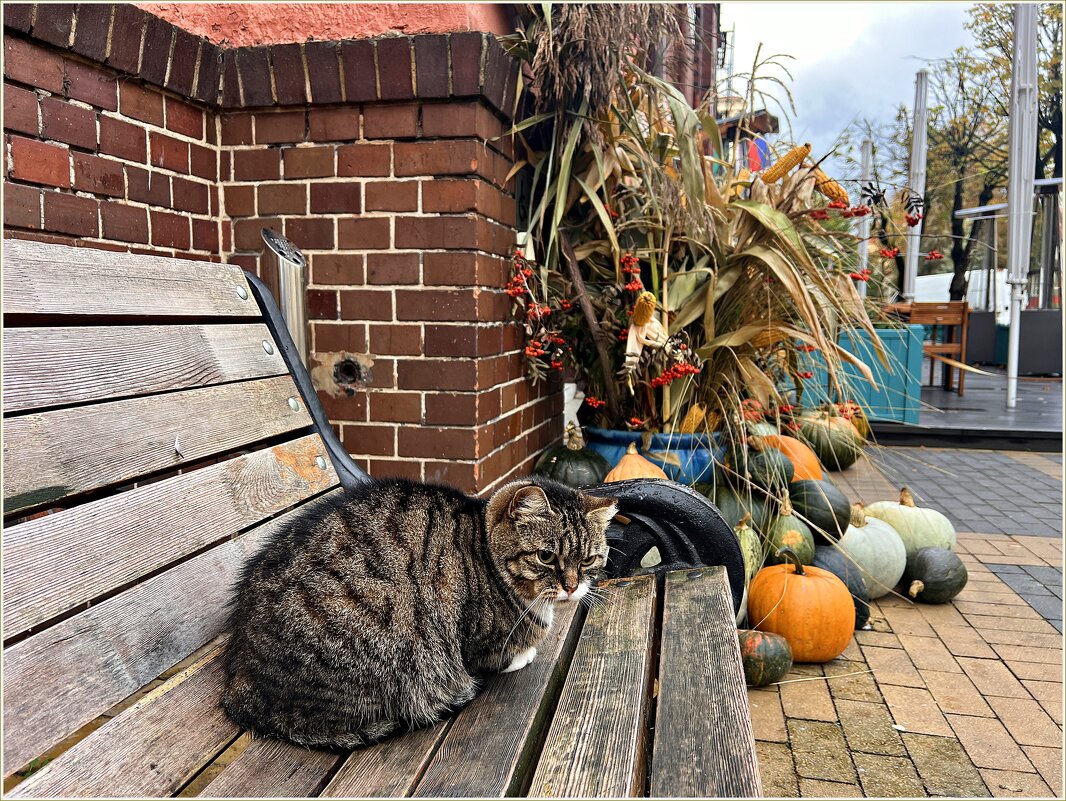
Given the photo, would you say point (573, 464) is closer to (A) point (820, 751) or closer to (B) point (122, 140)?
(A) point (820, 751)

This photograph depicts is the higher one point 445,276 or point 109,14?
point 109,14

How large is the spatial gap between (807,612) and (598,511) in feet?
5.79

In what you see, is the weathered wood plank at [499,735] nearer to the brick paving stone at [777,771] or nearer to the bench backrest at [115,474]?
the bench backrest at [115,474]

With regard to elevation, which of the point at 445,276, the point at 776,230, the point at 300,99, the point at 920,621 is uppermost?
the point at 300,99

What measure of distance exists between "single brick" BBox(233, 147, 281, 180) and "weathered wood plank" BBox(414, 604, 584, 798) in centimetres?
210

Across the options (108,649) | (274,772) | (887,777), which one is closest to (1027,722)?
(887,777)

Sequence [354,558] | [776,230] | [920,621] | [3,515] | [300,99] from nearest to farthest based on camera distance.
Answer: [3,515] → [354,558] → [300,99] → [776,230] → [920,621]

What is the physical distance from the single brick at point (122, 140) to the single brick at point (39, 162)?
14 cm

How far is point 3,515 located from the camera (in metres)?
1.07

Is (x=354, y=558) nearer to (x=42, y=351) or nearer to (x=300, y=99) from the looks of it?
(x=42, y=351)

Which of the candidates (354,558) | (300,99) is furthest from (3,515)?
(300,99)

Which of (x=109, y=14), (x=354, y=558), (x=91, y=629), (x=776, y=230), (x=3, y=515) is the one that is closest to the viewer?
(x=3, y=515)

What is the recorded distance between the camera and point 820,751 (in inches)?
91.1

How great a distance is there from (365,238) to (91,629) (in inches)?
72.1
